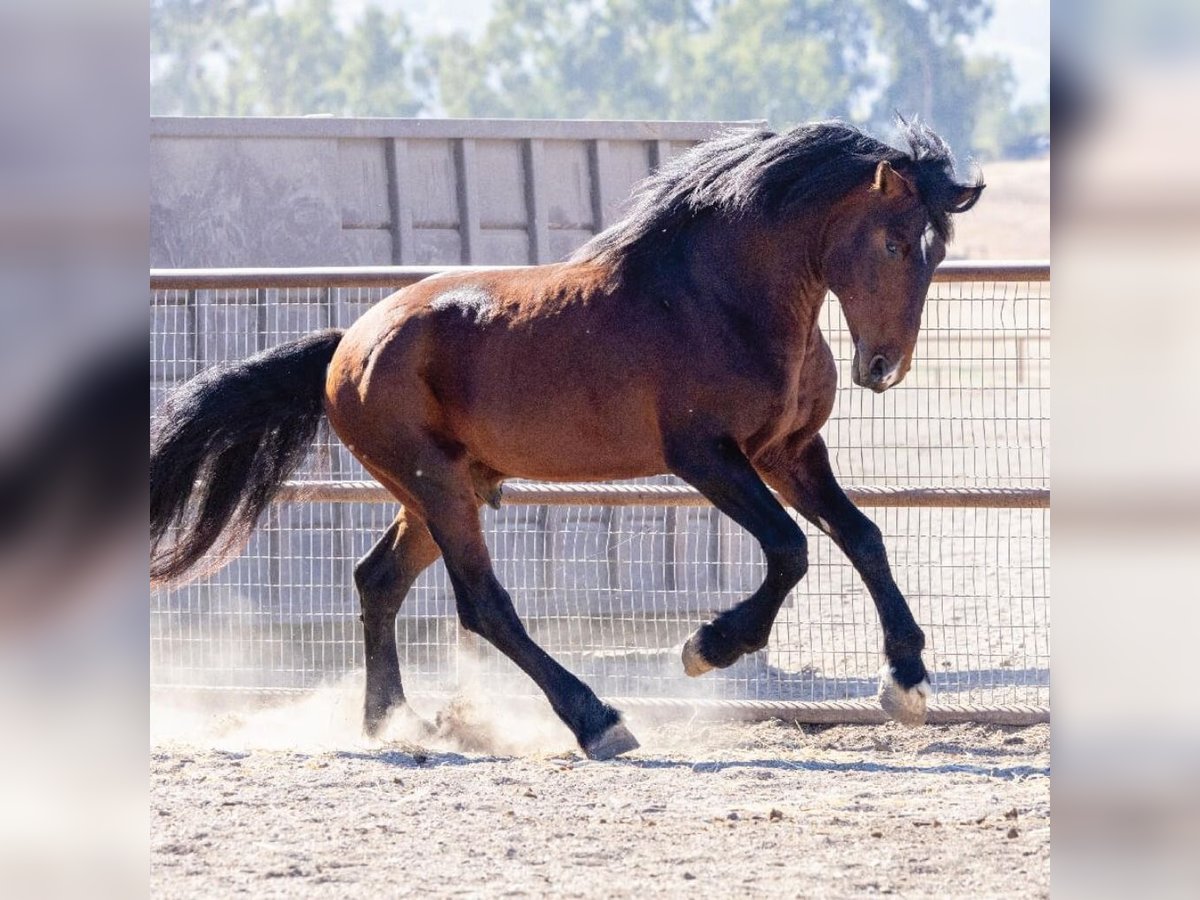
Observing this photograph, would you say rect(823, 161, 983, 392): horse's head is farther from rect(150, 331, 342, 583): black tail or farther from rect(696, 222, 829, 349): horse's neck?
rect(150, 331, 342, 583): black tail

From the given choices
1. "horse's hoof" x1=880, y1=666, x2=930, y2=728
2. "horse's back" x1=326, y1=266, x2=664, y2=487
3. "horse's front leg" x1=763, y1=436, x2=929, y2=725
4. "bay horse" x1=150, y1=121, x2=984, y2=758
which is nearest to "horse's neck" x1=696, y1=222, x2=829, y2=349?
"bay horse" x1=150, y1=121, x2=984, y2=758

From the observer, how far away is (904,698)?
180 inches

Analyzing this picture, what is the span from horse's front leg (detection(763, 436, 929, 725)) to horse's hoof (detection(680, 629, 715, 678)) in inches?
21.6

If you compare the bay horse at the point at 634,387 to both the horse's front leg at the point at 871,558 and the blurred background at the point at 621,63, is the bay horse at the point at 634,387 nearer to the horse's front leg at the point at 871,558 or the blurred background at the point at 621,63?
the horse's front leg at the point at 871,558

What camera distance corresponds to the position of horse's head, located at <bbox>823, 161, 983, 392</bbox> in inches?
174

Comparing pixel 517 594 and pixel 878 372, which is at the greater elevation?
pixel 878 372

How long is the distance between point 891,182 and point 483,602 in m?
1.89

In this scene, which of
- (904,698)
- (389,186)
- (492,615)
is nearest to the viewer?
(904,698)

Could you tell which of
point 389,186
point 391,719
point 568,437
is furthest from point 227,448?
point 389,186

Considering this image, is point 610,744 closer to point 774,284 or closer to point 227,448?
point 774,284
